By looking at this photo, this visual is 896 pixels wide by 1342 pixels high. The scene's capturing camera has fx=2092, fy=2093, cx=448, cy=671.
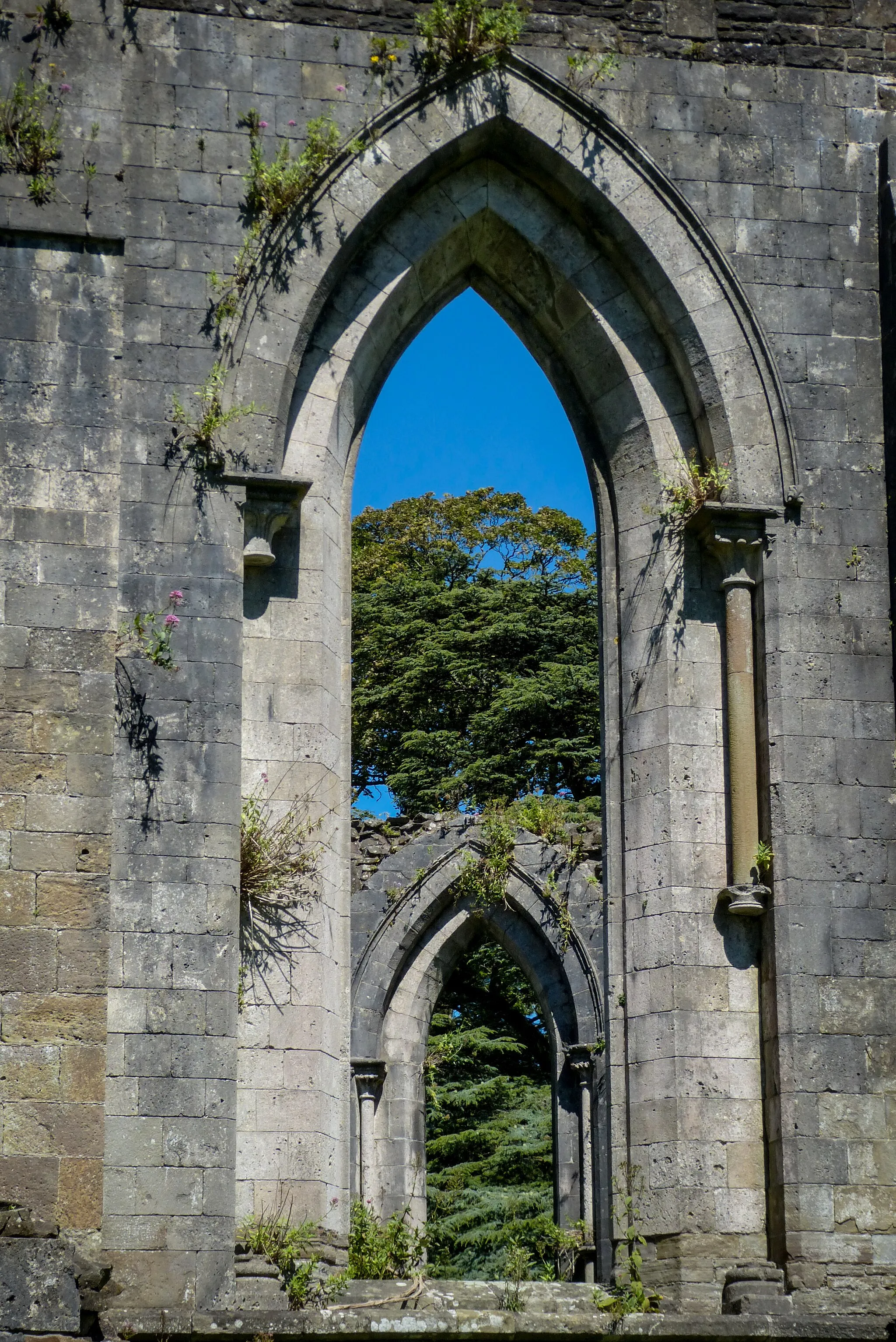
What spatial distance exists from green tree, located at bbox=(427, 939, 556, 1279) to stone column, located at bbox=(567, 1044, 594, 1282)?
1.72 meters

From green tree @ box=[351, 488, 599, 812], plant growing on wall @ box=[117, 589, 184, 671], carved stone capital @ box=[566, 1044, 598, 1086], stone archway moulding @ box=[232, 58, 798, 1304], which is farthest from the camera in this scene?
green tree @ box=[351, 488, 599, 812]

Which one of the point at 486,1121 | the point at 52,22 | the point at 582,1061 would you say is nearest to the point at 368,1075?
the point at 582,1061

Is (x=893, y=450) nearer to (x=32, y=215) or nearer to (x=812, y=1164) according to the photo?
(x=812, y=1164)

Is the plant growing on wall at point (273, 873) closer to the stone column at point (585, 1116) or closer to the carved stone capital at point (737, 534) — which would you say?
the carved stone capital at point (737, 534)

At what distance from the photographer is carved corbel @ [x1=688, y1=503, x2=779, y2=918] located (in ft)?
32.9

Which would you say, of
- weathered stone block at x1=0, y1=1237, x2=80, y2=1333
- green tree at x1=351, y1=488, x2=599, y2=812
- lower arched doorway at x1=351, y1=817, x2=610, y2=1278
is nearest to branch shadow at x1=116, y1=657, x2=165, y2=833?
weathered stone block at x1=0, y1=1237, x2=80, y2=1333

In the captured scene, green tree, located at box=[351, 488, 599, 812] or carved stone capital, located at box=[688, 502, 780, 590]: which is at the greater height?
green tree, located at box=[351, 488, 599, 812]

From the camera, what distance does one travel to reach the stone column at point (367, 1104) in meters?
15.9

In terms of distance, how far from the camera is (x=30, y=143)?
9945 millimetres

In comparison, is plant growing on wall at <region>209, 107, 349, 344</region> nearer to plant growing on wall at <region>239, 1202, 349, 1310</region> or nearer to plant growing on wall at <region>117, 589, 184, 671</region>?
plant growing on wall at <region>117, 589, 184, 671</region>

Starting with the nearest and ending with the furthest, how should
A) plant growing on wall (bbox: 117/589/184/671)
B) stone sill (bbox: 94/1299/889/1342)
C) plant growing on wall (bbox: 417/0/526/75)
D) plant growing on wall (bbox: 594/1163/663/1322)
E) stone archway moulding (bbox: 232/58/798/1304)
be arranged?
stone sill (bbox: 94/1299/889/1342), plant growing on wall (bbox: 594/1163/663/1322), plant growing on wall (bbox: 117/589/184/671), stone archway moulding (bbox: 232/58/798/1304), plant growing on wall (bbox: 417/0/526/75)

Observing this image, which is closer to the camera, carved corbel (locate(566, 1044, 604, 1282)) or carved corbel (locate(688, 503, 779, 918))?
carved corbel (locate(688, 503, 779, 918))

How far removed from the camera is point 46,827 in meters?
9.11

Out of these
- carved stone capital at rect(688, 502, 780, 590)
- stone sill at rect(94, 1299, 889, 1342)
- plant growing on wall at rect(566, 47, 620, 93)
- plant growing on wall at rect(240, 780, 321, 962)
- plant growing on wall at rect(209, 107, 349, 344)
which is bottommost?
stone sill at rect(94, 1299, 889, 1342)
